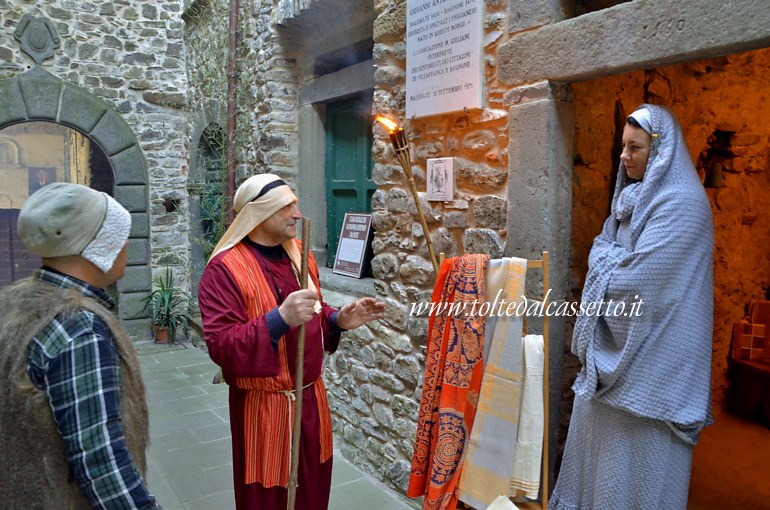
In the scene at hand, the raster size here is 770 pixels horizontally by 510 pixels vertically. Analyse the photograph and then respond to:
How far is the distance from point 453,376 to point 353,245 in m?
2.47

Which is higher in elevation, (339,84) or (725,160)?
(339,84)

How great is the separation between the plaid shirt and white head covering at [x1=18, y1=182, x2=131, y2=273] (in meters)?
0.17

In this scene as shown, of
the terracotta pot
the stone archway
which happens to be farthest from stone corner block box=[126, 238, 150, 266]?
the terracotta pot

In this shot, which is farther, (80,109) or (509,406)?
(80,109)

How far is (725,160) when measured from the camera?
370 centimetres

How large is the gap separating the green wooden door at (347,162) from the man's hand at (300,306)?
2.69 meters

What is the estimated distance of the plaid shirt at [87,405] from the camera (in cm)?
131

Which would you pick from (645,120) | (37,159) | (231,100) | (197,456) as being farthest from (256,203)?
(37,159)

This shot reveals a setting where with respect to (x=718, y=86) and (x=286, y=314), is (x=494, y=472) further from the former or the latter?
(x=718, y=86)

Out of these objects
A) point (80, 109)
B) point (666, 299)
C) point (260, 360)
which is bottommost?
point (260, 360)

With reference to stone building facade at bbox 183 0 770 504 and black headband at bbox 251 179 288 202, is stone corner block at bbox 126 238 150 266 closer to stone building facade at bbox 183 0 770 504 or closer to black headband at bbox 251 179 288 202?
stone building facade at bbox 183 0 770 504

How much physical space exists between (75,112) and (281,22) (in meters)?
3.82

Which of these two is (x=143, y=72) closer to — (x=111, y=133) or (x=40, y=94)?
(x=111, y=133)

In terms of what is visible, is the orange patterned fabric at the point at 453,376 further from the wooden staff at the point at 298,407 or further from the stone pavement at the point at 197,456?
the stone pavement at the point at 197,456
